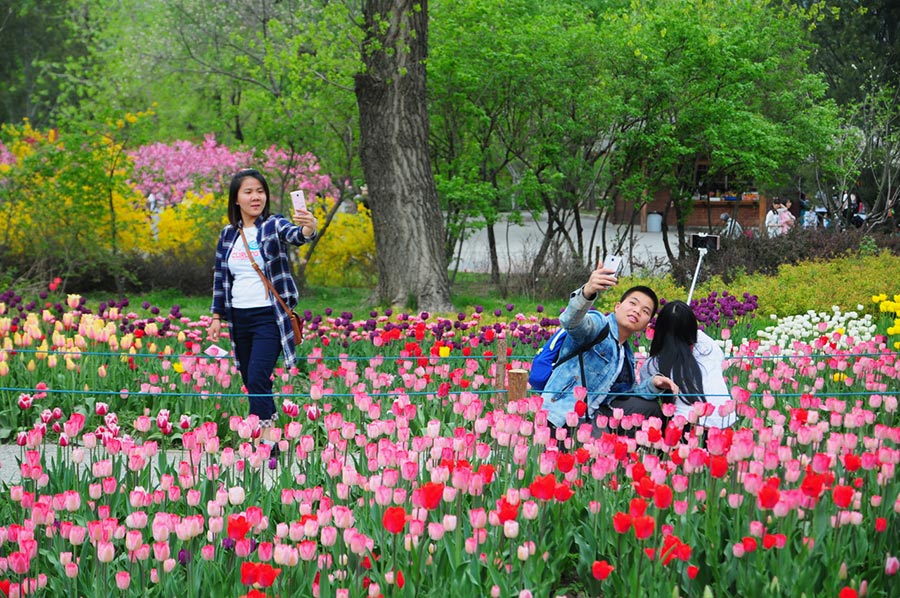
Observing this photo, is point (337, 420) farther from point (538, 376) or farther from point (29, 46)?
point (29, 46)

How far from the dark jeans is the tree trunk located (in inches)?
237

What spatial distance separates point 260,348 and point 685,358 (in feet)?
7.04

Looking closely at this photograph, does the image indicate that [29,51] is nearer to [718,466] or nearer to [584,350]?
[584,350]

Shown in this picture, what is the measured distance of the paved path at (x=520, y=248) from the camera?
15.5m

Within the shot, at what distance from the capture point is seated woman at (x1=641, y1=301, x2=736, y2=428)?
521 centimetres

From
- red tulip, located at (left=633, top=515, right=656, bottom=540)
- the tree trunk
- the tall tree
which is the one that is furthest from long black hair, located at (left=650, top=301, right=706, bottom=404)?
the tall tree

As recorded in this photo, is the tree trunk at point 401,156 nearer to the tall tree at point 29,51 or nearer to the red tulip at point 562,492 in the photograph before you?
the red tulip at point 562,492

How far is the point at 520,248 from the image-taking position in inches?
980

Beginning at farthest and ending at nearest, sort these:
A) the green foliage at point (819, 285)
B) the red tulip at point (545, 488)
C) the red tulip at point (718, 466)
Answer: the green foliage at point (819, 285) < the red tulip at point (718, 466) < the red tulip at point (545, 488)

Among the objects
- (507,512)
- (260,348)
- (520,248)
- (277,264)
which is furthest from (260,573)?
(520,248)

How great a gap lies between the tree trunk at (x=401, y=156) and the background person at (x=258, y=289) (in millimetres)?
5989

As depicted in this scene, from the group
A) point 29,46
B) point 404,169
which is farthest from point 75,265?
point 29,46

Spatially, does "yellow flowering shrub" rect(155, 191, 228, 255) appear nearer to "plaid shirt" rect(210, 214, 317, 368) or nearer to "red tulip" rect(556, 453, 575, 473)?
"plaid shirt" rect(210, 214, 317, 368)

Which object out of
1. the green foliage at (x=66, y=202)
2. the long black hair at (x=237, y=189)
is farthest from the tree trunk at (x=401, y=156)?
the long black hair at (x=237, y=189)
